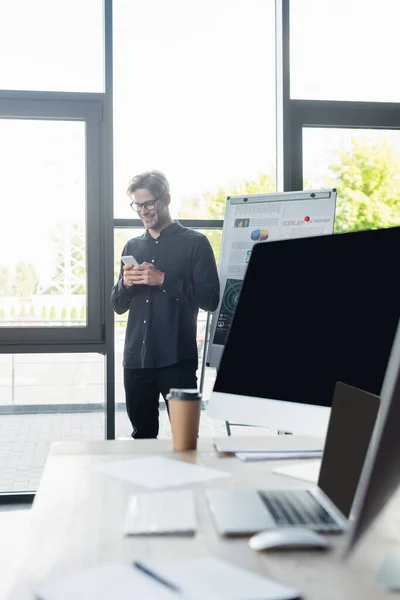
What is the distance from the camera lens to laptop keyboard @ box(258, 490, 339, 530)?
92cm

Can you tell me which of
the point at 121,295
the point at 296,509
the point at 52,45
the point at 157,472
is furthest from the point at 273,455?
the point at 52,45

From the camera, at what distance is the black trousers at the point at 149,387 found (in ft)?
9.98

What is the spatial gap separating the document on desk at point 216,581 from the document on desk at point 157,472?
35 centimetres

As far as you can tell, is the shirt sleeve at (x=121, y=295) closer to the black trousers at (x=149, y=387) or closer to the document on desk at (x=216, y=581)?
the black trousers at (x=149, y=387)

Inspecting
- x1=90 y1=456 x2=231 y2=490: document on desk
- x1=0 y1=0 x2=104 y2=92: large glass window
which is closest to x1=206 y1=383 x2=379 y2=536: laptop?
x1=90 y1=456 x2=231 y2=490: document on desk

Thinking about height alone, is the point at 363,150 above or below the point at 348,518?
above

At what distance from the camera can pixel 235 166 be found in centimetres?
364

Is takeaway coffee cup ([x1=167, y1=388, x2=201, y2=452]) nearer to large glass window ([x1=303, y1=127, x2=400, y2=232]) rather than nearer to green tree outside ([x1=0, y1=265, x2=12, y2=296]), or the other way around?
green tree outside ([x1=0, y1=265, x2=12, y2=296])

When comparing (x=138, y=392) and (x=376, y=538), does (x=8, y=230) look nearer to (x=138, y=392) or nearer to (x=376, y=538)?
(x=138, y=392)

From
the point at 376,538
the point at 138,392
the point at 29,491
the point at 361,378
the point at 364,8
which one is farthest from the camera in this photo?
the point at 364,8

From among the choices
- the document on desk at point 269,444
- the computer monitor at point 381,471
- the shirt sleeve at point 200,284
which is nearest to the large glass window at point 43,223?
the shirt sleeve at point 200,284

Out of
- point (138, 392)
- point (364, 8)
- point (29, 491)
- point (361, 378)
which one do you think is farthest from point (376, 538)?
point (364, 8)

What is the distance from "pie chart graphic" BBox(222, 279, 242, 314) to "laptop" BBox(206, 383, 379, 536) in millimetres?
2210

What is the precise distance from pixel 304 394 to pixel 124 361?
2.03m
